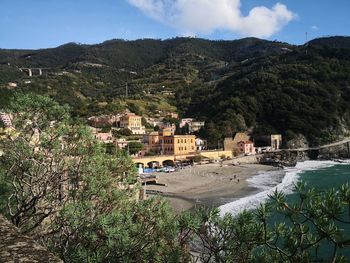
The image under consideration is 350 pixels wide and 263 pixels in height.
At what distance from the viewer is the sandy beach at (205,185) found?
140 ft

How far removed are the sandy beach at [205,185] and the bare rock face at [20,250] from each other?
1301 inches

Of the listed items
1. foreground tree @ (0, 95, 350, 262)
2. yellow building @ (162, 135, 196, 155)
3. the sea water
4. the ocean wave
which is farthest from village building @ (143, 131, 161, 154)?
foreground tree @ (0, 95, 350, 262)

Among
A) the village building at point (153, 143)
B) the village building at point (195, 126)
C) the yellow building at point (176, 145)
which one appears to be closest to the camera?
the yellow building at point (176, 145)

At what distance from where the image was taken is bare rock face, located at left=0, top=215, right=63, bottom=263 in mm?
3172

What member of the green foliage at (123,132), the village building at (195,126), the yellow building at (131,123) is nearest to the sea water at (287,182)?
the green foliage at (123,132)

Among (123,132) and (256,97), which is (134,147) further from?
(256,97)

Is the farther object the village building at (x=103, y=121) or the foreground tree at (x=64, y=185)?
the village building at (x=103, y=121)

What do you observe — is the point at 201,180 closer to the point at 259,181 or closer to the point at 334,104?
the point at 259,181

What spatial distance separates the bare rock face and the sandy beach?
3304 centimetres

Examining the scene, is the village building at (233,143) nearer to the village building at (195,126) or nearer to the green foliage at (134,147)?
the village building at (195,126)

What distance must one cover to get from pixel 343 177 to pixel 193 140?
102ft

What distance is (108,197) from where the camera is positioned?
980cm

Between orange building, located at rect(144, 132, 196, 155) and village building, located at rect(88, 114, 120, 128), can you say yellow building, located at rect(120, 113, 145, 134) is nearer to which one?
village building, located at rect(88, 114, 120, 128)

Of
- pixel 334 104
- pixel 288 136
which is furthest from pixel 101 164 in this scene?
pixel 334 104
